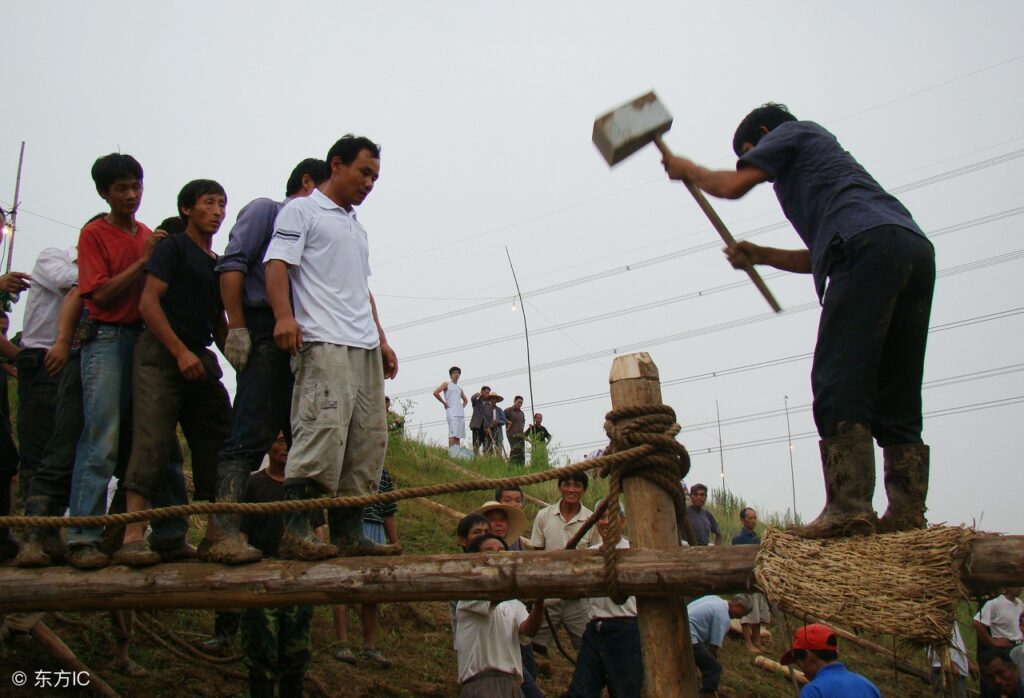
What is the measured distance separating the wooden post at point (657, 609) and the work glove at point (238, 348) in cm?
163

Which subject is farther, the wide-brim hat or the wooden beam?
the wide-brim hat

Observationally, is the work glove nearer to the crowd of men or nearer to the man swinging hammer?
the man swinging hammer

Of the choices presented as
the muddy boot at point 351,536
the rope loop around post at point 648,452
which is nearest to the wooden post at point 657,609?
the rope loop around post at point 648,452

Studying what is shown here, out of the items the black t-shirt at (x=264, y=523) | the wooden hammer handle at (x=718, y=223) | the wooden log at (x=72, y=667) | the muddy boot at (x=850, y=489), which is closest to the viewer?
the muddy boot at (x=850, y=489)

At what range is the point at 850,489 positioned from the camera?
3.02m

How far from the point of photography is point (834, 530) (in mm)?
3016

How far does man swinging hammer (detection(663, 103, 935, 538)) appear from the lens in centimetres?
306

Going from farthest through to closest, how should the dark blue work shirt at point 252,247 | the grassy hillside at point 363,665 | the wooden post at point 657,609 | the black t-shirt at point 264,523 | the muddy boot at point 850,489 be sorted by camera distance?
1. the grassy hillside at point 363,665
2. the black t-shirt at point 264,523
3. the dark blue work shirt at point 252,247
4. the wooden post at point 657,609
5. the muddy boot at point 850,489

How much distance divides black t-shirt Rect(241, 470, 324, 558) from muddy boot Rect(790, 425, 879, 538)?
2.85 meters

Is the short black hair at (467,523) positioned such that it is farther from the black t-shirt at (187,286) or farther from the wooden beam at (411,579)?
the black t-shirt at (187,286)

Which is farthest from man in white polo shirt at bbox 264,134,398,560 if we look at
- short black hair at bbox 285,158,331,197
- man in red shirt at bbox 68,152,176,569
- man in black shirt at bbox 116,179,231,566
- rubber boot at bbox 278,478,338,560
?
man in red shirt at bbox 68,152,176,569

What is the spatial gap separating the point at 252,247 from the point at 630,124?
1.77 m

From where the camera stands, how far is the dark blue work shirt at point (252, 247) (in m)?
4.02

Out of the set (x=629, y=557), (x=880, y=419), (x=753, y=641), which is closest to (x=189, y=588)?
(x=629, y=557)
